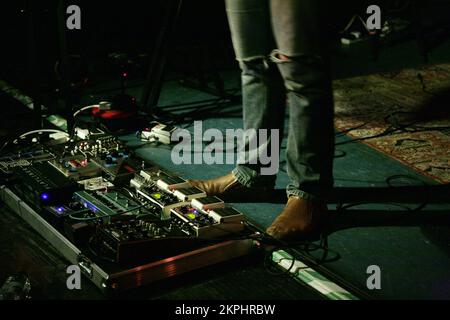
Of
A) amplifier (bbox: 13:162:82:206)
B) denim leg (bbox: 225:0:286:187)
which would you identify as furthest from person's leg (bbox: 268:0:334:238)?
amplifier (bbox: 13:162:82:206)

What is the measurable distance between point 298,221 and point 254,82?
1.72 ft

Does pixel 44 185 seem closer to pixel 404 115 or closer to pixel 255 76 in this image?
pixel 255 76

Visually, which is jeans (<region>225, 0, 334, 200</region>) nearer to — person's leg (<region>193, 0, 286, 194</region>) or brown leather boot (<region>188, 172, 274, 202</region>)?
person's leg (<region>193, 0, 286, 194</region>)

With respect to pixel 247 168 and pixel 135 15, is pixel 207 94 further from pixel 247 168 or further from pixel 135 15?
pixel 247 168

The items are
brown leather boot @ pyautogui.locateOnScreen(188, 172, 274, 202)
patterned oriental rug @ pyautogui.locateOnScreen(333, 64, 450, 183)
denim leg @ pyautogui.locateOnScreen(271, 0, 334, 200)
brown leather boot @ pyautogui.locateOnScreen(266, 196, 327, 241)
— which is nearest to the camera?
denim leg @ pyautogui.locateOnScreen(271, 0, 334, 200)

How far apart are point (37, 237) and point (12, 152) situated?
2.51 feet

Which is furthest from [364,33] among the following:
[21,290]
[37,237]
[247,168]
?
[21,290]

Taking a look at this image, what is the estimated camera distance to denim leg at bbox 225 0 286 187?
7.33 ft

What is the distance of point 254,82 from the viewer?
2.35 metres

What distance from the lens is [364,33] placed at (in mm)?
5062

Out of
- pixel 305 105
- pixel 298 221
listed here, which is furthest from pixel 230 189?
pixel 305 105

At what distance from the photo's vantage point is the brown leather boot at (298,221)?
2.21 m

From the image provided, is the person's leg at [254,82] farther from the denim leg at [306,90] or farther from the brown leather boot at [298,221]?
the brown leather boot at [298,221]

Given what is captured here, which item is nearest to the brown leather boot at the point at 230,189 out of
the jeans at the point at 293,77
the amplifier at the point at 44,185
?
the jeans at the point at 293,77
